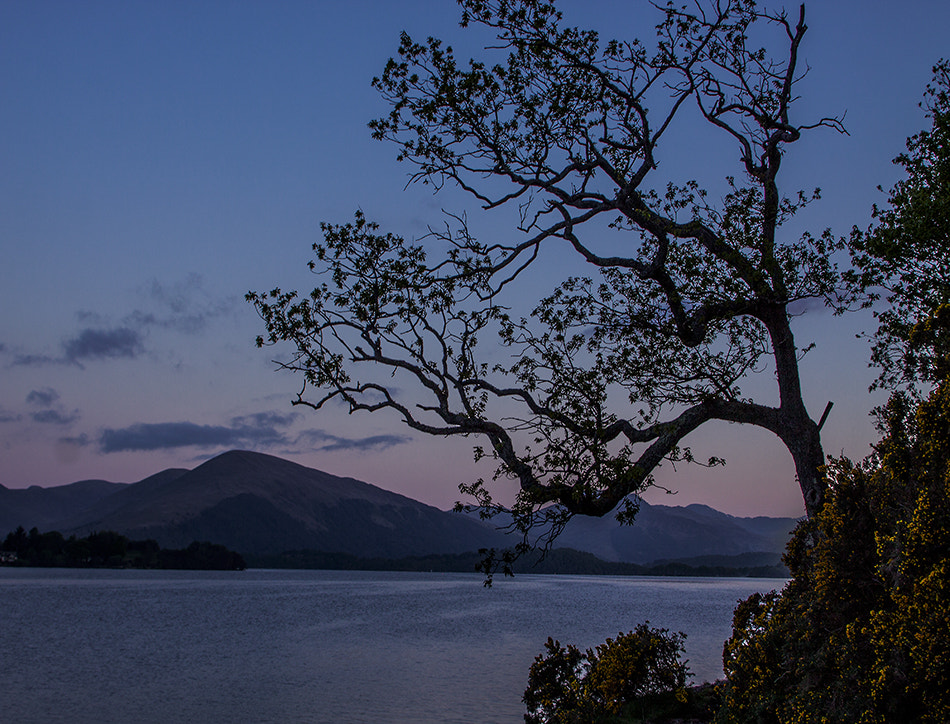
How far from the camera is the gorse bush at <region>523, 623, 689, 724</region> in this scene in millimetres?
14234

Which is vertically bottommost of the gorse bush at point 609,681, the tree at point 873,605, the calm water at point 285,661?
the calm water at point 285,661

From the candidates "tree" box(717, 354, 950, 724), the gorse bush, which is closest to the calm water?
the gorse bush

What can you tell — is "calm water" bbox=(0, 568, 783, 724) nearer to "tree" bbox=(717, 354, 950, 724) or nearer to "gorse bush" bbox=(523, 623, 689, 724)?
"gorse bush" bbox=(523, 623, 689, 724)

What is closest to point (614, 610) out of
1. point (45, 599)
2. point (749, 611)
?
point (45, 599)

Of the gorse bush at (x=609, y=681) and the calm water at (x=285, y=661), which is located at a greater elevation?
the gorse bush at (x=609, y=681)

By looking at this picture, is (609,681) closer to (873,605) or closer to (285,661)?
(873,605)

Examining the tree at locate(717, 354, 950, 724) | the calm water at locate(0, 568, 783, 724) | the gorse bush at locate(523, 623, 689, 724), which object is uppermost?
the tree at locate(717, 354, 950, 724)

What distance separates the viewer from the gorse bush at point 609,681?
14.2 meters

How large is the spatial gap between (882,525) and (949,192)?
10080 mm

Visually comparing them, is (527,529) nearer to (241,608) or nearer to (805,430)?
(805,430)

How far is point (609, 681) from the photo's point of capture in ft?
47.2

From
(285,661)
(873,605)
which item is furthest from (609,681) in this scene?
(285,661)

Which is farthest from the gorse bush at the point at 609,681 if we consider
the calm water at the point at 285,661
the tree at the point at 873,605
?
the calm water at the point at 285,661

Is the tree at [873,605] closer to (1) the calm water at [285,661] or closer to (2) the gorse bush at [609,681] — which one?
(2) the gorse bush at [609,681]
